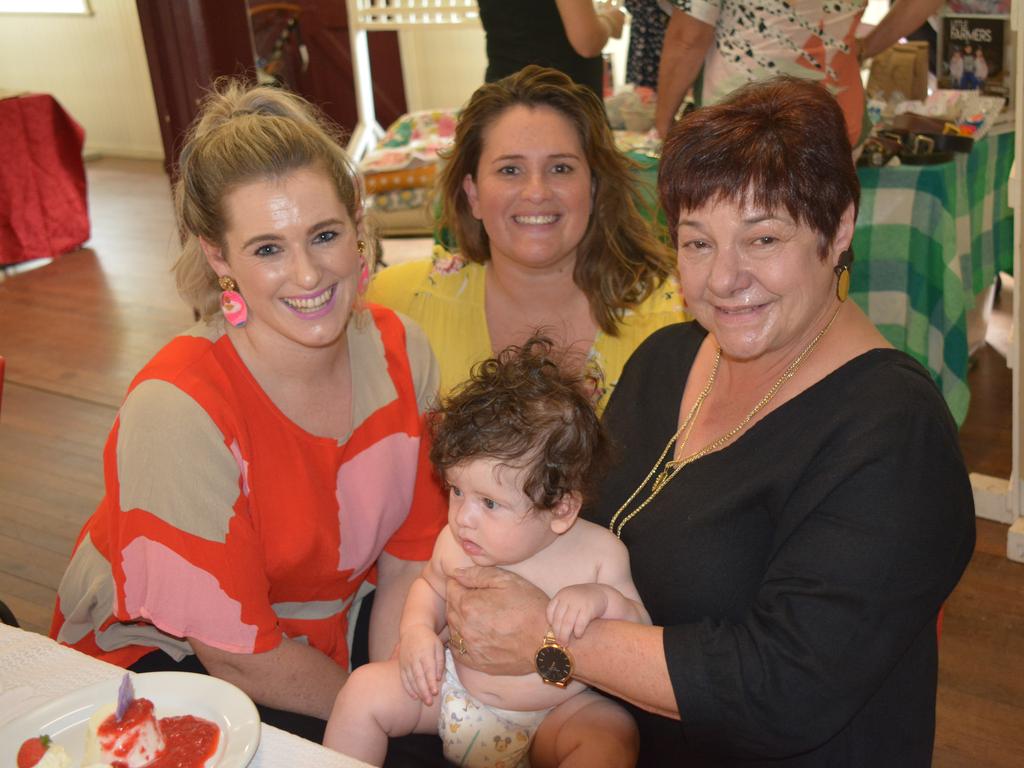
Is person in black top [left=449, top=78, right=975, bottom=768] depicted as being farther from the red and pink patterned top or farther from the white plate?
the white plate

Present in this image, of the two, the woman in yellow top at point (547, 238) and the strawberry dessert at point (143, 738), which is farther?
the woman in yellow top at point (547, 238)

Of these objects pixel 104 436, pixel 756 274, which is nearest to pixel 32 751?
pixel 756 274

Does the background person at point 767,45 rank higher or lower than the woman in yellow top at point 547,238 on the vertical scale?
higher

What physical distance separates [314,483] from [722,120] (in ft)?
2.93

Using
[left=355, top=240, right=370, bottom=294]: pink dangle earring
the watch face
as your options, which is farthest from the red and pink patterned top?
the watch face

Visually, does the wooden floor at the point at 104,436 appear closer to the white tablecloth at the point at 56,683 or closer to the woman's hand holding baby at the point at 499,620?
the white tablecloth at the point at 56,683

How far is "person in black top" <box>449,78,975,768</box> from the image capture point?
4.34ft

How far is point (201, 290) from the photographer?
6.15 feet

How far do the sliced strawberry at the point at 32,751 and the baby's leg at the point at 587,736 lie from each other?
700 millimetres

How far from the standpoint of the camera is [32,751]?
3.96 feet

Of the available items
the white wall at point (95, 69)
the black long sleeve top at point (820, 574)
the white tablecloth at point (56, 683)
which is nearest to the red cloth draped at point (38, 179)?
the white wall at point (95, 69)

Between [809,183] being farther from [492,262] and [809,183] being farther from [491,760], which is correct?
[492,262]

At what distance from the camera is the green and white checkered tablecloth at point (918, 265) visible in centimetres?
321

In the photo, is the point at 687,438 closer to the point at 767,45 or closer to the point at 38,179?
the point at 767,45
